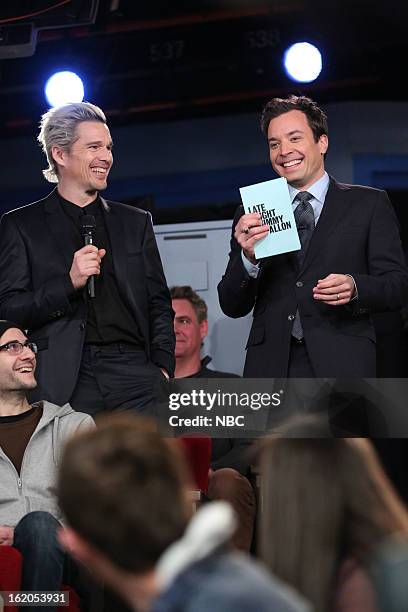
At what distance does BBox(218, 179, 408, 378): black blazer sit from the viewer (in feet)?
13.0

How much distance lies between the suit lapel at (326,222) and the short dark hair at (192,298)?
1855 mm

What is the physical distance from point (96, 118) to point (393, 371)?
262 cm

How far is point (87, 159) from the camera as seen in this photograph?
4375 mm

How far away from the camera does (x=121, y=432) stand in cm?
191

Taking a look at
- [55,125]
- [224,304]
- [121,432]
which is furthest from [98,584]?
[121,432]

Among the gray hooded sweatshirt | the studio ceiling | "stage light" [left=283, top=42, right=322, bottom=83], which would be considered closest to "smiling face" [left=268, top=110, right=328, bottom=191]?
the gray hooded sweatshirt

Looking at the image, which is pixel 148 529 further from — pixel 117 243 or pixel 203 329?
pixel 203 329

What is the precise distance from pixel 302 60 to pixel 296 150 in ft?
7.77

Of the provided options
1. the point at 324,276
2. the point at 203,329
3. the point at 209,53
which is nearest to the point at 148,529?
the point at 324,276

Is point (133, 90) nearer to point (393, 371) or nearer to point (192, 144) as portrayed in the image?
point (192, 144)

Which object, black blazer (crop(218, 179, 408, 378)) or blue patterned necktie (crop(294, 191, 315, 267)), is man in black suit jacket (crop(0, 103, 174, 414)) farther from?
blue patterned necktie (crop(294, 191, 315, 267))

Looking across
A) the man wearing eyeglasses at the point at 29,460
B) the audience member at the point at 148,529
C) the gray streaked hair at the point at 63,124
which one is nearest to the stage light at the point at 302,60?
the gray streaked hair at the point at 63,124

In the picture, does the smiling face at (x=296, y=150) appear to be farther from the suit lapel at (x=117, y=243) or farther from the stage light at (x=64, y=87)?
the stage light at (x=64, y=87)

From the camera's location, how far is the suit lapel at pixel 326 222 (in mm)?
4055
